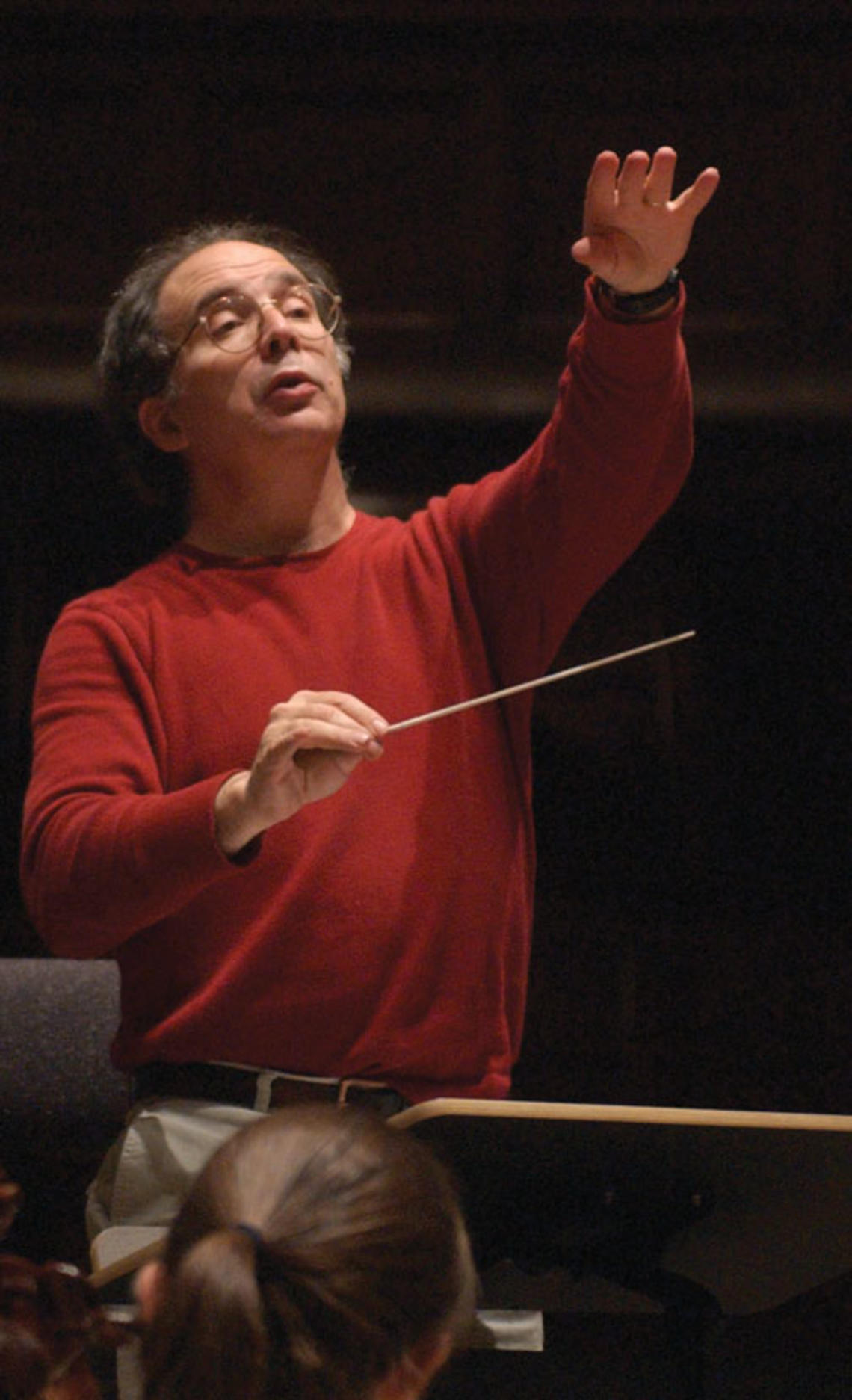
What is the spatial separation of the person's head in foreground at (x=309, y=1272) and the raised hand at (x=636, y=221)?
0.76 meters

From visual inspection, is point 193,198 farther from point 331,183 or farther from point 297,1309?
point 297,1309

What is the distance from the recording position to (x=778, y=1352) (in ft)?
8.07

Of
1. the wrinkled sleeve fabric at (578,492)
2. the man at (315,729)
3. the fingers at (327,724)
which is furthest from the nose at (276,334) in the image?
the fingers at (327,724)

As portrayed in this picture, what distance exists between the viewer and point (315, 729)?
1307 millimetres

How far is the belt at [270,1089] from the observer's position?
1.44 meters

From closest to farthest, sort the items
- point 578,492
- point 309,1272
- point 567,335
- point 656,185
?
point 309,1272 < point 656,185 < point 578,492 < point 567,335

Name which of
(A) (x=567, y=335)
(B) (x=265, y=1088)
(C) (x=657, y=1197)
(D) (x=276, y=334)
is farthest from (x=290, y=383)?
(A) (x=567, y=335)

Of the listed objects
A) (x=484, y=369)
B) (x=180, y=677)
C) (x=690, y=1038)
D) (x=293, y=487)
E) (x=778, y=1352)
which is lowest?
(x=778, y=1352)

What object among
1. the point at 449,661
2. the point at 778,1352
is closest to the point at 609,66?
the point at 449,661

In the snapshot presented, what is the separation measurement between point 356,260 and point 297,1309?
2.15 m

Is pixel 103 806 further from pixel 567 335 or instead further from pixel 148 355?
pixel 567 335

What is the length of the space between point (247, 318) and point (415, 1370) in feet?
3.55

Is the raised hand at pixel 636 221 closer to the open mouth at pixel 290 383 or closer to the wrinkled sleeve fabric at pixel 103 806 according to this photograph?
the open mouth at pixel 290 383

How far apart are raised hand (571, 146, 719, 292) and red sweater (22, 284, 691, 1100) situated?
0.05m
